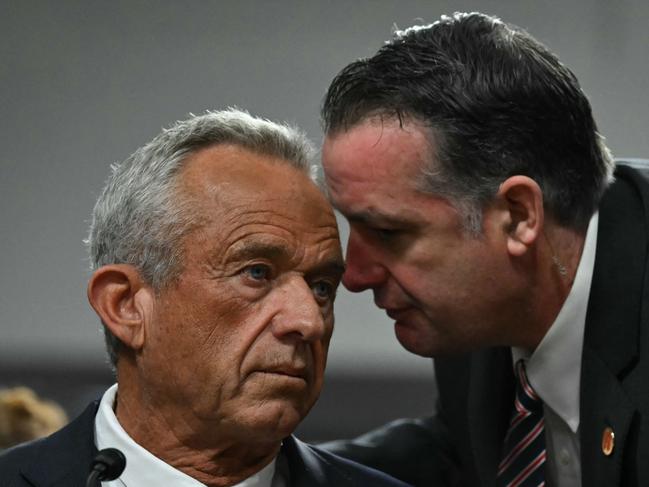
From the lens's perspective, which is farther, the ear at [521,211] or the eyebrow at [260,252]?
the ear at [521,211]

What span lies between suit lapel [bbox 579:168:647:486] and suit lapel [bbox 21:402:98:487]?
1.00 meters

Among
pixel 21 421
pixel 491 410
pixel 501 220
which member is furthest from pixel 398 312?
pixel 21 421

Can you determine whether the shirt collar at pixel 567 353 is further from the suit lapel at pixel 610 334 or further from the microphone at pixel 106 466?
the microphone at pixel 106 466

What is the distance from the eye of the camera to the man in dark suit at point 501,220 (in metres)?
2.65

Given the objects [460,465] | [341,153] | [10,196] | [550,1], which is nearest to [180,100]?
[10,196]

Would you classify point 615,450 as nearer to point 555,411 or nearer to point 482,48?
point 555,411

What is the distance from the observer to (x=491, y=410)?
306cm

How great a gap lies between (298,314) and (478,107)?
0.61 m

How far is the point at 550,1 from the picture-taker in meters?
5.83

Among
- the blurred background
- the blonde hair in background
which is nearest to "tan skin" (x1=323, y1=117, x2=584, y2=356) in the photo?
the blonde hair in background

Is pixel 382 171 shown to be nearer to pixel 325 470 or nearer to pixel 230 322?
pixel 230 322

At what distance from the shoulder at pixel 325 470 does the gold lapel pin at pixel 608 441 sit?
409mm

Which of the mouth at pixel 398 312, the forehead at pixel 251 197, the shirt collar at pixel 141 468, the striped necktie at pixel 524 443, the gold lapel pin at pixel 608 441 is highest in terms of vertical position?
the forehead at pixel 251 197

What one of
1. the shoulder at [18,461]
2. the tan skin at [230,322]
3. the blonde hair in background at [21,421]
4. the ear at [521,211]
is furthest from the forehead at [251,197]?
the blonde hair in background at [21,421]
